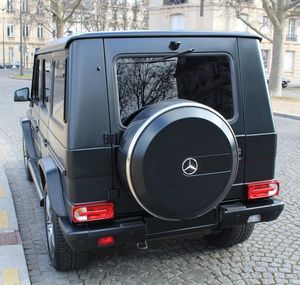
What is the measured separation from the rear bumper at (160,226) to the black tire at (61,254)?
0.26 meters

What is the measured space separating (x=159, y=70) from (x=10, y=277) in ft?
6.74

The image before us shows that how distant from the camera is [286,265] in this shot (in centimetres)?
398

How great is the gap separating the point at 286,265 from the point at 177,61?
6.66 feet

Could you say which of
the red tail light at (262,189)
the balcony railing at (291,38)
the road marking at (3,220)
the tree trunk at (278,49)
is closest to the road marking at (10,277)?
the road marking at (3,220)

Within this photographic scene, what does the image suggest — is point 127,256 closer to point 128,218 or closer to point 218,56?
point 128,218

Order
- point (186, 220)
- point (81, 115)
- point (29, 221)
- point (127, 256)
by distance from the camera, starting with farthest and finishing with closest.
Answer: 1. point (29, 221)
2. point (127, 256)
3. point (186, 220)
4. point (81, 115)

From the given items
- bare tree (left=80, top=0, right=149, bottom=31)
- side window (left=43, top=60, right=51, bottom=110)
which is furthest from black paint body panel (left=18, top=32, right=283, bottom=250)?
bare tree (left=80, top=0, right=149, bottom=31)

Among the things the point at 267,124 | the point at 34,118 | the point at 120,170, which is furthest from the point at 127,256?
the point at 34,118

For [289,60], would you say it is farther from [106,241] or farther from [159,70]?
[106,241]

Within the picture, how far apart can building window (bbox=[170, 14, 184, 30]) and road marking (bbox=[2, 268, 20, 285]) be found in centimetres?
4849

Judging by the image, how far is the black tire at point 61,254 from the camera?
3.66 m

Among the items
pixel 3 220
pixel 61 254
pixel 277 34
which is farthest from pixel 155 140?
pixel 277 34

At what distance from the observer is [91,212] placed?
10.9ft

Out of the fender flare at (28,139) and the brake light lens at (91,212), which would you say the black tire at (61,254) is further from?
the fender flare at (28,139)
